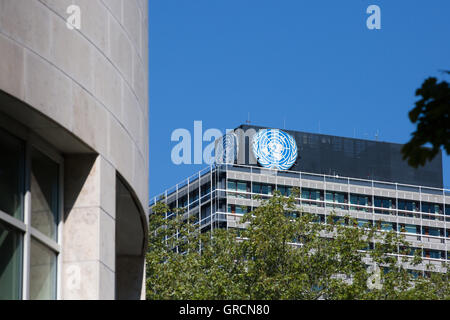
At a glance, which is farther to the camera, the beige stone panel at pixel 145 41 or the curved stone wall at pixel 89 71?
the beige stone panel at pixel 145 41

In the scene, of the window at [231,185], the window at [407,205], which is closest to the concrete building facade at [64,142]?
the window at [231,185]

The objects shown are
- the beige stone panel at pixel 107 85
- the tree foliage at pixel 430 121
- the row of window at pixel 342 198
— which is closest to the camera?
the tree foliage at pixel 430 121

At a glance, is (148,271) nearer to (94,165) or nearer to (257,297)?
(257,297)

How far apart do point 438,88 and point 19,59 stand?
5.75 m

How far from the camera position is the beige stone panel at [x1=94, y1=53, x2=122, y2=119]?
46.2ft

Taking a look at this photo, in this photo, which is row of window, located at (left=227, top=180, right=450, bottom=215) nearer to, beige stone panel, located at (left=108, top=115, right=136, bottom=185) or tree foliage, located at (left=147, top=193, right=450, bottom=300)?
tree foliage, located at (left=147, top=193, right=450, bottom=300)

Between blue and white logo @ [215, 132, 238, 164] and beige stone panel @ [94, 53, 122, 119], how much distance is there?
353 ft

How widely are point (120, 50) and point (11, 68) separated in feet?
12.0

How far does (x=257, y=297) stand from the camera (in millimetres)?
48219

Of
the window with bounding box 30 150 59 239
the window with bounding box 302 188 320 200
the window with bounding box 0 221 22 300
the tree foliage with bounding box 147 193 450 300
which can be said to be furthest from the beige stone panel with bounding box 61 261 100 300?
the window with bounding box 302 188 320 200

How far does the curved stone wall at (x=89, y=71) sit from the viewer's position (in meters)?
12.1

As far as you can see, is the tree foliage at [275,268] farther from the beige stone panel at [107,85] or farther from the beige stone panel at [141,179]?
the beige stone panel at [107,85]

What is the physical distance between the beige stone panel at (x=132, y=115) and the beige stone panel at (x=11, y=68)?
339 centimetres
